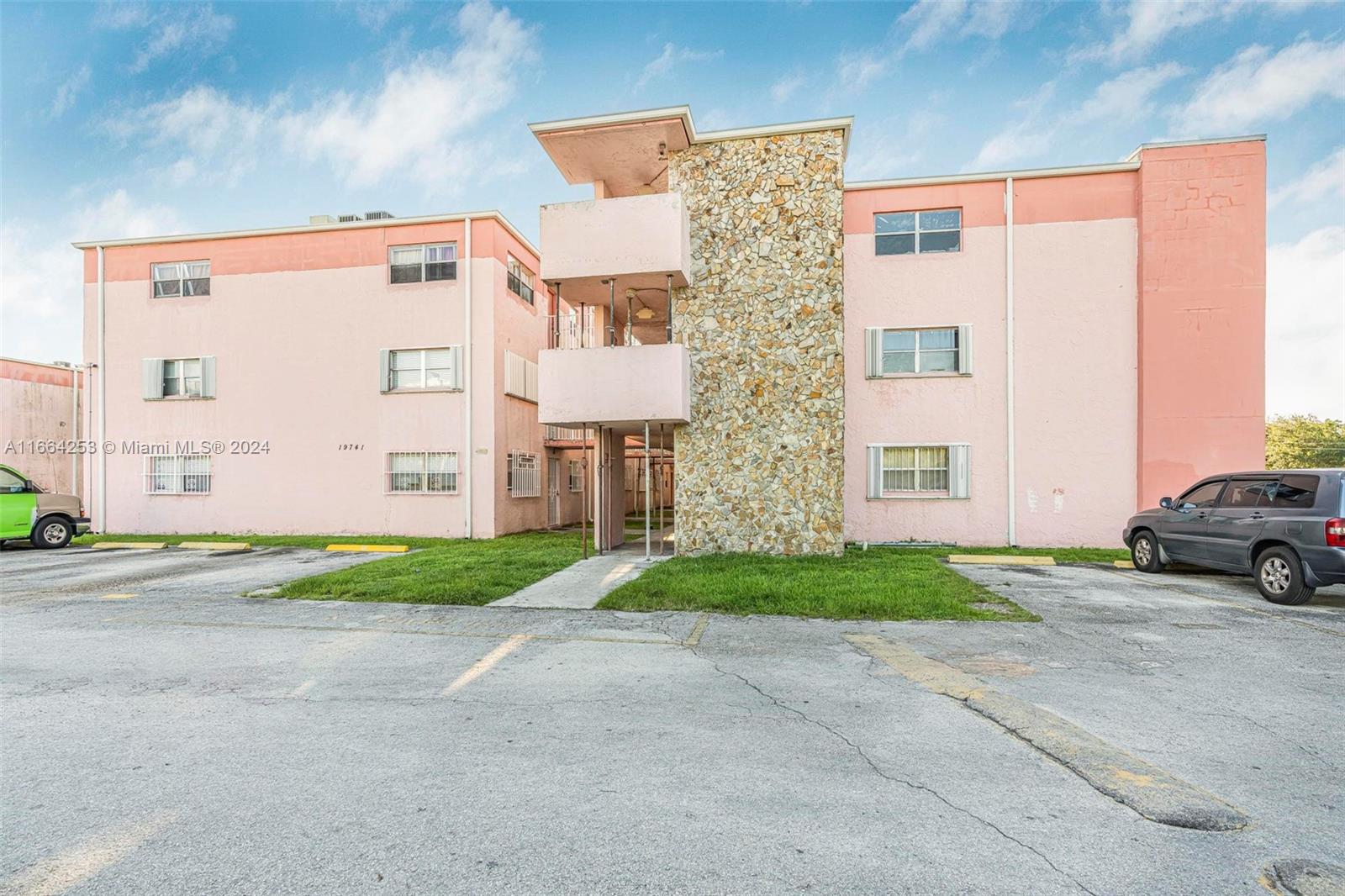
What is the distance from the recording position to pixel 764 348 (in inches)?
534

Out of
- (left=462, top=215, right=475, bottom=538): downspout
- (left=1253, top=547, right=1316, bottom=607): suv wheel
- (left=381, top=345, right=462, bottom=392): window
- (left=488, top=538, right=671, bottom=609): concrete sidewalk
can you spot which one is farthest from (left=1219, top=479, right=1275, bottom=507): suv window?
(left=381, top=345, right=462, bottom=392): window

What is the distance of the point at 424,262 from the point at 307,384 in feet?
15.0

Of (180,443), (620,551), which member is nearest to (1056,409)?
(620,551)

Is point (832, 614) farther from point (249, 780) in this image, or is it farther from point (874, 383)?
point (874, 383)

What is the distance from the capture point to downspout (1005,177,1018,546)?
1584cm

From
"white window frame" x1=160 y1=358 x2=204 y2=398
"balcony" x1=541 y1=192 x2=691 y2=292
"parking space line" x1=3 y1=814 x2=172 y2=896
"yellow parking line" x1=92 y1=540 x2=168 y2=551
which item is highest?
"balcony" x1=541 y1=192 x2=691 y2=292

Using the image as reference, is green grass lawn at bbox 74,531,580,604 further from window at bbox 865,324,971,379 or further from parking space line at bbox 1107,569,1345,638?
parking space line at bbox 1107,569,1345,638

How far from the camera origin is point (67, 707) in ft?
16.8

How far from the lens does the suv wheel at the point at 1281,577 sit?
8986 millimetres

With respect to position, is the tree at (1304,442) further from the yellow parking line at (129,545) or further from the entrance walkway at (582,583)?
the yellow parking line at (129,545)

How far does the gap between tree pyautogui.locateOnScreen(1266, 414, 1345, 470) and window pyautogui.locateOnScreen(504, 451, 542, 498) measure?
50696 millimetres

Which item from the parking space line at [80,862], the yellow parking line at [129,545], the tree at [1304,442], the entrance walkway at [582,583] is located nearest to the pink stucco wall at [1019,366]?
the entrance walkway at [582,583]

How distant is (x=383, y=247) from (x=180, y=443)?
7.97m

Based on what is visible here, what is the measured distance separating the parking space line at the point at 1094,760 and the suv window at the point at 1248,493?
6.90m
